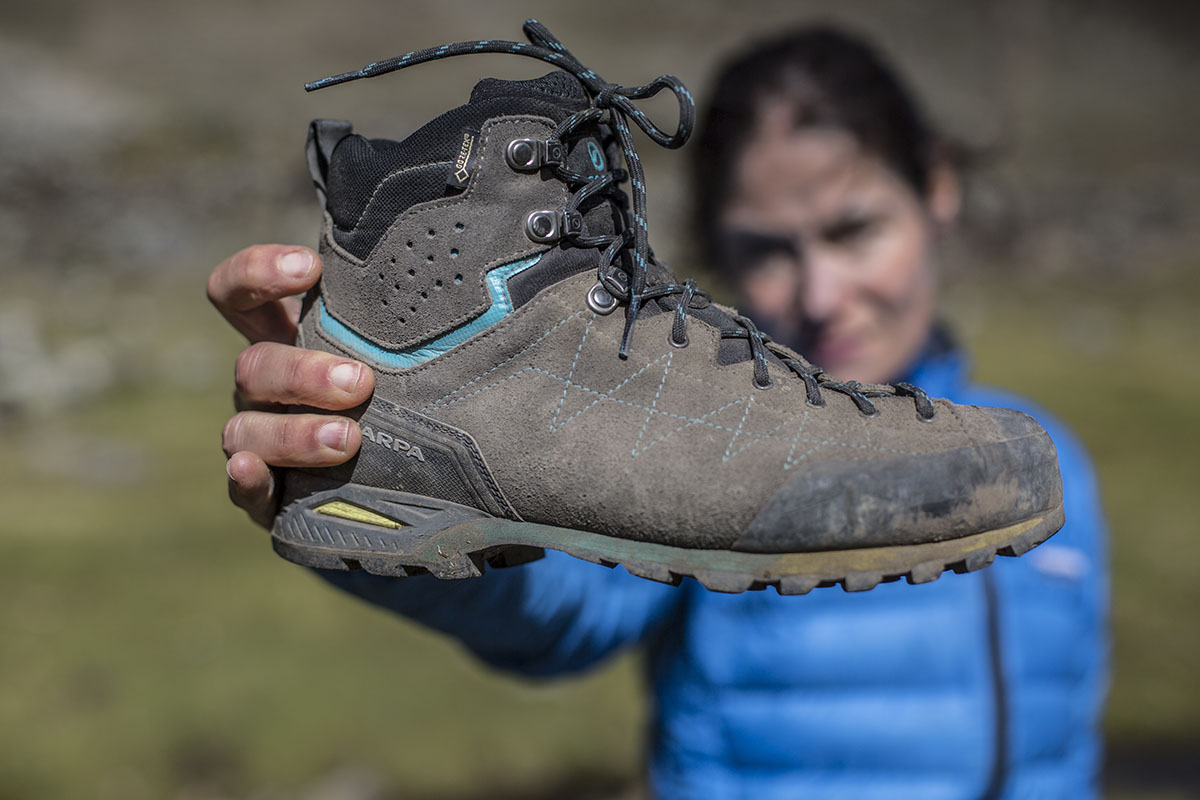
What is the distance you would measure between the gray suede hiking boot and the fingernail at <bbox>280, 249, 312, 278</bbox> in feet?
0.08

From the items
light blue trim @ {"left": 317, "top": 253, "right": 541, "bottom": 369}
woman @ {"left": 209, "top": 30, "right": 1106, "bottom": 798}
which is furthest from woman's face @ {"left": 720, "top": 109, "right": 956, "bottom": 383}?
light blue trim @ {"left": 317, "top": 253, "right": 541, "bottom": 369}

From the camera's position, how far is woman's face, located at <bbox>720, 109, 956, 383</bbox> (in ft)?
3.48

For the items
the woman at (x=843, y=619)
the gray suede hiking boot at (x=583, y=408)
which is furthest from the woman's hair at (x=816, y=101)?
the gray suede hiking boot at (x=583, y=408)

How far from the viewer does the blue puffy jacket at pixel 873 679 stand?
1.02 metres

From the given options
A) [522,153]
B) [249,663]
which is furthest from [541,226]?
[249,663]

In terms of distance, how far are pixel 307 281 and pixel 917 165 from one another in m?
0.90

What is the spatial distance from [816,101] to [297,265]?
72 cm

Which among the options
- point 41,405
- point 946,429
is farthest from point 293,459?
point 41,405

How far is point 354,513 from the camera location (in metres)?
0.62

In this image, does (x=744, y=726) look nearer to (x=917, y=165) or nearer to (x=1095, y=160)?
(x=917, y=165)

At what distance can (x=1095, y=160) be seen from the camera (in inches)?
211

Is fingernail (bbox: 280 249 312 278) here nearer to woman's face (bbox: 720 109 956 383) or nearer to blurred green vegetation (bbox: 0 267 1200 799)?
woman's face (bbox: 720 109 956 383)

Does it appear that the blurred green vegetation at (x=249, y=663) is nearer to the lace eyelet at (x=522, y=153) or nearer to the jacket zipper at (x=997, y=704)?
the jacket zipper at (x=997, y=704)

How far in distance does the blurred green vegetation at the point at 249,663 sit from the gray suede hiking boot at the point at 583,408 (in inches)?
49.5
